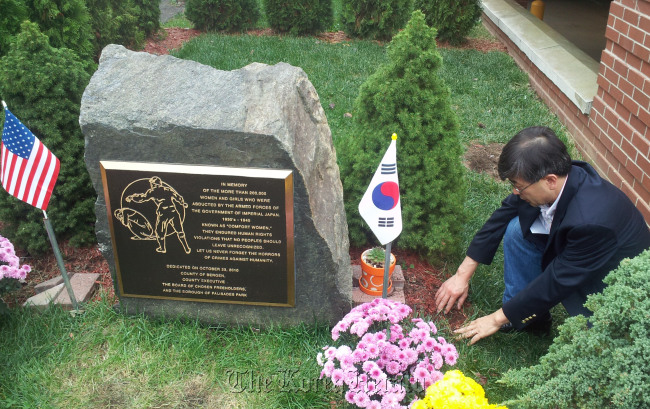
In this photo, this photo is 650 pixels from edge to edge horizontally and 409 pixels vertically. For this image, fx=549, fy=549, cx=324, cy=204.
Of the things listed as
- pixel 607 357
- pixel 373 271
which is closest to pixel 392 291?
pixel 373 271

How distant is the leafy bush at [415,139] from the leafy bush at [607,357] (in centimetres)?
150

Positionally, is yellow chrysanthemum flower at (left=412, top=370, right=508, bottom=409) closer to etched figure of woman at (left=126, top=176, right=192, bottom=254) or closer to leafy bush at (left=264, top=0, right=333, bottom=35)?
etched figure of woman at (left=126, top=176, right=192, bottom=254)

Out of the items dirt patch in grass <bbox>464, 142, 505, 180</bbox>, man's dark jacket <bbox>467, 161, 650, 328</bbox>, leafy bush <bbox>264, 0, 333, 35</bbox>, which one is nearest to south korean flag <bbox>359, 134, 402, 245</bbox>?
man's dark jacket <bbox>467, 161, 650, 328</bbox>

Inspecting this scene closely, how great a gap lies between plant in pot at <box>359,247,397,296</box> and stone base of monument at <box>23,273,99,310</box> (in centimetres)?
180

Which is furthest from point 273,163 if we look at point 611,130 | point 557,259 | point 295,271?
point 611,130

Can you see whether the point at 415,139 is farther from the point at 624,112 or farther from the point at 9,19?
the point at 9,19

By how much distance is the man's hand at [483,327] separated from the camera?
10.0 ft

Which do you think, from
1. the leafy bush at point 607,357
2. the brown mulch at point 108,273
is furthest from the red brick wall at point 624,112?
the leafy bush at point 607,357

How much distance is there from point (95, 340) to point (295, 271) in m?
1.27

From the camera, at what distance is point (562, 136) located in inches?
228

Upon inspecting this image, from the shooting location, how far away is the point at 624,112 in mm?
4750

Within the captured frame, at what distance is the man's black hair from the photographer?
2672mm

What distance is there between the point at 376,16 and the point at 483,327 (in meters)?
7.02

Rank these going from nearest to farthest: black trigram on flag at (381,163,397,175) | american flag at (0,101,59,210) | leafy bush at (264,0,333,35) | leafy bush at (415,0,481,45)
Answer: black trigram on flag at (381,163,397,175), american flag at (0,101,59,210), leafy bush at (415,0,481,45), leafy bush at (264,0,333,35)
